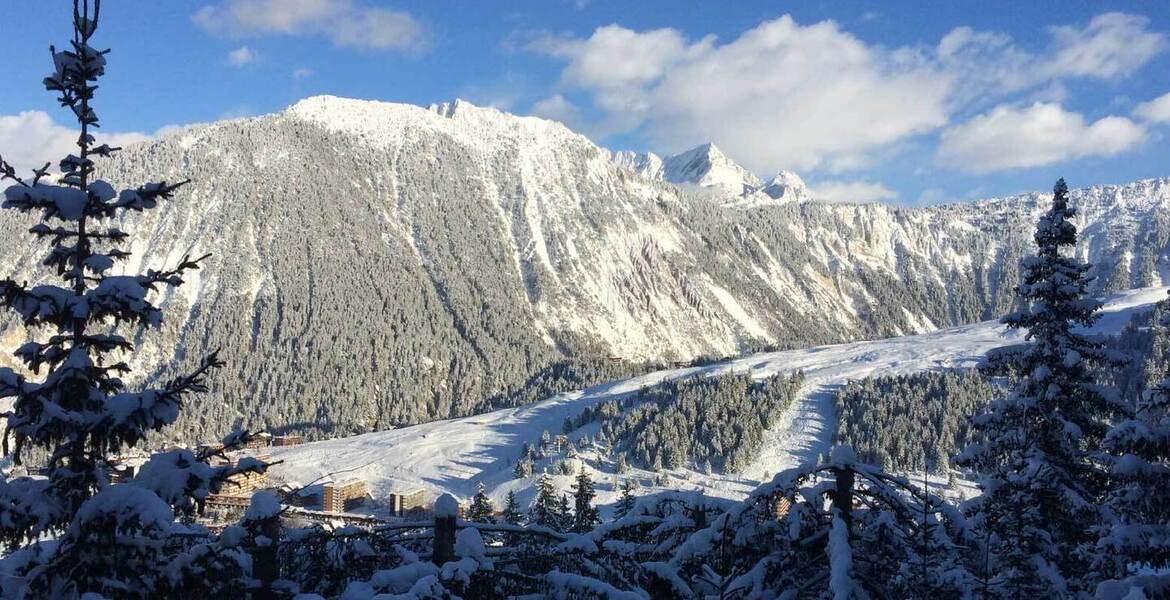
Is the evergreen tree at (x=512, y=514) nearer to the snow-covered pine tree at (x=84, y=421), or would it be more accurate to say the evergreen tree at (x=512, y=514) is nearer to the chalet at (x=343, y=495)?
the snow-covered pine tree at (x=84, y=421)

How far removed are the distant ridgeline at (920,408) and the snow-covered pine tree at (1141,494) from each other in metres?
49.3

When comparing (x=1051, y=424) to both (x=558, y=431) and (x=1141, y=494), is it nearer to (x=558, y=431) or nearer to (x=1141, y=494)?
(x=1141, y=494)

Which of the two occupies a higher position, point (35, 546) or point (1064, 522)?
point (35, 546)

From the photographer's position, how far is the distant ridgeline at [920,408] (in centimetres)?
7038

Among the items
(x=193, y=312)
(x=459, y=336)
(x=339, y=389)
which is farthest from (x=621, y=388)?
(x=193, y=312)

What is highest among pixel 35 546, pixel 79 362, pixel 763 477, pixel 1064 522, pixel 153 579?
pixel 79 362

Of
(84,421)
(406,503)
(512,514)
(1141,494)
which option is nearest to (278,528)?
(84,421)

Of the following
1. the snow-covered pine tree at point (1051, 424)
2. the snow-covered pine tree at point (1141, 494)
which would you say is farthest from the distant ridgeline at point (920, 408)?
the snow-covered pine tree at point (1141, 494)

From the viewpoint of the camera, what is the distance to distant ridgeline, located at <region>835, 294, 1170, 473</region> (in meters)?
70.4

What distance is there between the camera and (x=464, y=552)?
611cm

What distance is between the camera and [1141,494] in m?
11.4

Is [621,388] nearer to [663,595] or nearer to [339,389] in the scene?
[339,389]

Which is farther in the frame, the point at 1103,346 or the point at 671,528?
the point at 1103,346

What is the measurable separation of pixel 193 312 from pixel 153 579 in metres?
176
